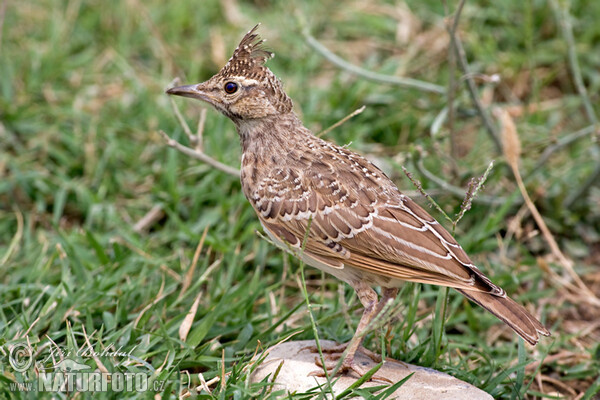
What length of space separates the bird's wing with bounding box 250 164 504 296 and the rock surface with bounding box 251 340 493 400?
59 centimetres

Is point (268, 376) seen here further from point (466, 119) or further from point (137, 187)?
point (466, 119)

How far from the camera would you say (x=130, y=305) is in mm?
5438

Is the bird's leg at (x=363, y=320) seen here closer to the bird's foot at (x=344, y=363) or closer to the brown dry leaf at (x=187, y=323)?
the bird's foot at (x=344, y=363)

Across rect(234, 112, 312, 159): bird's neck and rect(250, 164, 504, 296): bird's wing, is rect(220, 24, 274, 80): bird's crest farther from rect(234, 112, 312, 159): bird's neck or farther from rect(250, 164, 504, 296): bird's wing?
rect(250, 164, 504, 296): bird's wing

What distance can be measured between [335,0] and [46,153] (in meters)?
4.02

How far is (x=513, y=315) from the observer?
433 cm

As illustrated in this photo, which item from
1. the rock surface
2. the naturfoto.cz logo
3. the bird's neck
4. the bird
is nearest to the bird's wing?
the bird

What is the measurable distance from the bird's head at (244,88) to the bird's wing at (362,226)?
47cm

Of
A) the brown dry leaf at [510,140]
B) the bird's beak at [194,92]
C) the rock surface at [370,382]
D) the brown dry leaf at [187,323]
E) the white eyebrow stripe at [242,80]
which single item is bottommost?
the rock surface at [370,382]

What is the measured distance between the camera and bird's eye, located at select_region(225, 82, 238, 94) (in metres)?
5.03

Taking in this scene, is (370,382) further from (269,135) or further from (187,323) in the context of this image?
(269,135)

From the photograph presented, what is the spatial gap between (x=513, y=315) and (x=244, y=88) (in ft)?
7.26

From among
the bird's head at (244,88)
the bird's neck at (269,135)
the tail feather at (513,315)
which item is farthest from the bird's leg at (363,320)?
the bird's head at (244,88)

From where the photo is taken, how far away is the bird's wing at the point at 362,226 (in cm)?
453
